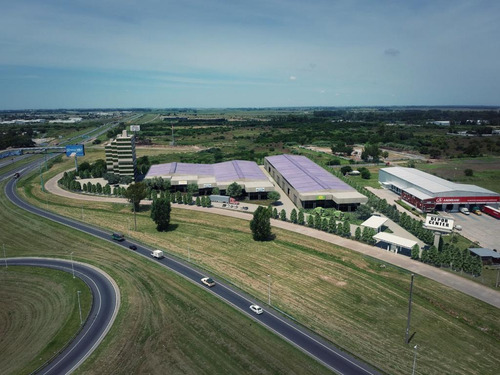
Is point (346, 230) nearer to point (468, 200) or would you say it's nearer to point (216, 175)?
point (468, 200)

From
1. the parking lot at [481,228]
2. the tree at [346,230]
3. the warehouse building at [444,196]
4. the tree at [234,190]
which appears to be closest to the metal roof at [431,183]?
the warehouse building at [444,196]

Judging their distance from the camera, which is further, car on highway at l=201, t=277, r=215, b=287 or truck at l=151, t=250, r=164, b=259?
truck at l=151, t=250, r=164, b=259

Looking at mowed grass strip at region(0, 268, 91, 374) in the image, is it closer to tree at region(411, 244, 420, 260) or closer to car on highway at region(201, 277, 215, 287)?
car on highway at region(201, 277, 215, 287)

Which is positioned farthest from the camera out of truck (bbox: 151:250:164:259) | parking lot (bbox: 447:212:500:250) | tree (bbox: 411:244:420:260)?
parking lot (bbox: 447:212:500:250)

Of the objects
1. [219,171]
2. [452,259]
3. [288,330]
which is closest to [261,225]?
[288,330]

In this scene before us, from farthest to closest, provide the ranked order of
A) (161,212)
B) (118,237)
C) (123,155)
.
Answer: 1. (123,155)
2. (161,212)
3. (118,237)

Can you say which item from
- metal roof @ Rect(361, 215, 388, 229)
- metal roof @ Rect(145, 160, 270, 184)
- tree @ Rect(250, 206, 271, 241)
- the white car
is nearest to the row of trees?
metal roof @ Rect(361, 215, 388, 229)

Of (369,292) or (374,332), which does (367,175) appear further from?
(374,332)
